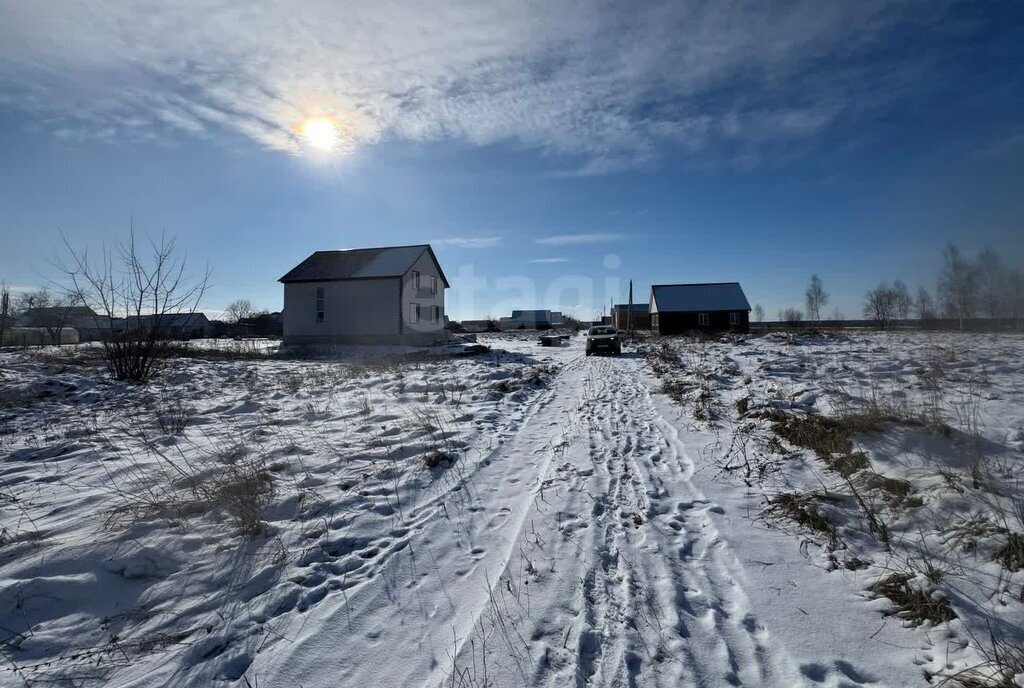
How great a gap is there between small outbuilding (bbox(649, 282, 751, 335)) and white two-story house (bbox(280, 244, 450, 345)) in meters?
24.4

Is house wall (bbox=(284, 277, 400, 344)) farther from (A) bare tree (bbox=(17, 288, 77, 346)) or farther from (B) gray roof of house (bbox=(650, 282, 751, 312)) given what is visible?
(B) gray roof of house (bbox=(650, 282, 751, 312))

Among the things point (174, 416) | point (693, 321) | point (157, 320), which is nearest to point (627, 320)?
point (693, 321)

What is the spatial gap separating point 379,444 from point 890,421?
6.71 meters

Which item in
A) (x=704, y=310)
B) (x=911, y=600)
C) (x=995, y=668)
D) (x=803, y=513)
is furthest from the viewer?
(x=704, y=310)

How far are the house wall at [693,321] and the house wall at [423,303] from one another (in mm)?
22307

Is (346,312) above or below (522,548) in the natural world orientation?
above

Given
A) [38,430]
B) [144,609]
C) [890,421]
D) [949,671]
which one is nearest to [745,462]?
[890,421]

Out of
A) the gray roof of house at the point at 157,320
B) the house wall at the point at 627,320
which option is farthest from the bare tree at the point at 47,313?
the house wall at the point at 627,320

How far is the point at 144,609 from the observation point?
2832 millimetres

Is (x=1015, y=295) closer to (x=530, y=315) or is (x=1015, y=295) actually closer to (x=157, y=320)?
(x=157, y=320)

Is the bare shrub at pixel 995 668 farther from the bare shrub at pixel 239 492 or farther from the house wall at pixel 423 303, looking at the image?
the house wall at pixel 423 303

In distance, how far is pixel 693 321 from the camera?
42.4m

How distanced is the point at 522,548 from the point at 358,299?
1064 inches

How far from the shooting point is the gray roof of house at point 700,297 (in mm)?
42406
